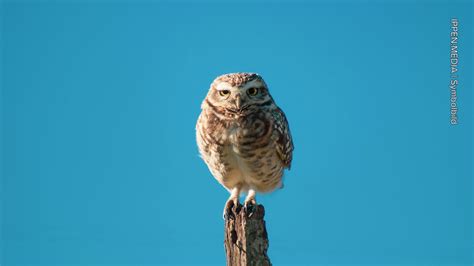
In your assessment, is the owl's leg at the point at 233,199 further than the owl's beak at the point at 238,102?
Yes

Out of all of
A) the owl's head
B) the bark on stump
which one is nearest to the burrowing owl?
the owl's head

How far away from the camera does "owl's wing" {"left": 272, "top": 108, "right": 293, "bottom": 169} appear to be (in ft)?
20.5

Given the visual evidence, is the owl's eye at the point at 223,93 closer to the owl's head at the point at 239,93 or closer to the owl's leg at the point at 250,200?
the owl's head at the point at 239,93

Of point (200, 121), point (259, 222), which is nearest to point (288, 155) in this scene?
point (200, 121)

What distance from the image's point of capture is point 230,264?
4.88 meters

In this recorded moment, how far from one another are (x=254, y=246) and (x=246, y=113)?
1.54 m

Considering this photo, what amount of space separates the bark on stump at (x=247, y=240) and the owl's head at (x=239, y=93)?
3.85 ft

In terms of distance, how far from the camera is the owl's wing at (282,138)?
626 cm

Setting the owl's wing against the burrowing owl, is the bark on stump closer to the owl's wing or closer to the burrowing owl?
the burrowing owl

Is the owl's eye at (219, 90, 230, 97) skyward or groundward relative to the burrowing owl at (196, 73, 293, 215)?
skyward

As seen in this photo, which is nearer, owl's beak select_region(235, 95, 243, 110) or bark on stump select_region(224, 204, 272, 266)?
bark on stump select_region(224, 204, 272, 266)

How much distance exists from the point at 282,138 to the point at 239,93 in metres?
0.76

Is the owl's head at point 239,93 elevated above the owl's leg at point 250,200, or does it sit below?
above

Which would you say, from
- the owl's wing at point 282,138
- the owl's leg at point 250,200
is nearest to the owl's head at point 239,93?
the owl's wing at point 282,138
